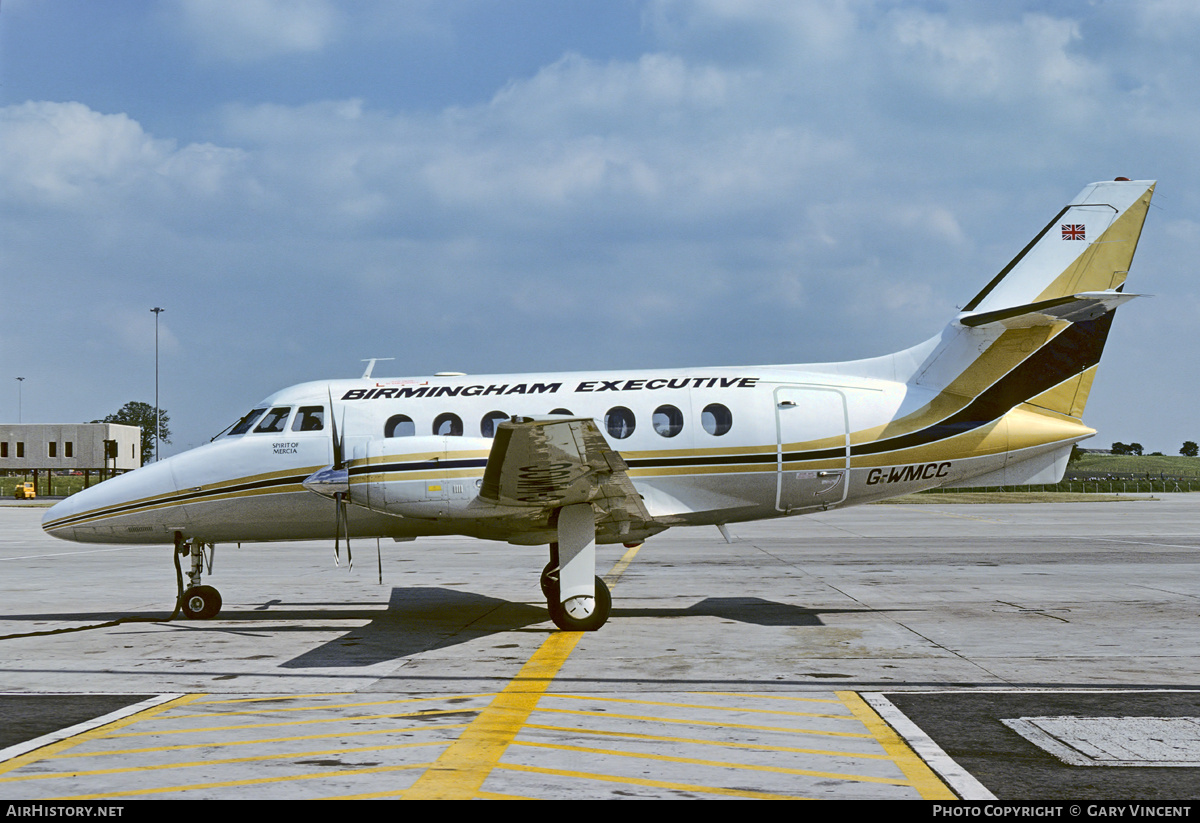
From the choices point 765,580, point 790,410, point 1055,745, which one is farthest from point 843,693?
point 765,580

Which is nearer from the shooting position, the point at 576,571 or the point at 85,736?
the point at 85,736

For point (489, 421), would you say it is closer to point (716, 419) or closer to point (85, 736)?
point (716, 419)

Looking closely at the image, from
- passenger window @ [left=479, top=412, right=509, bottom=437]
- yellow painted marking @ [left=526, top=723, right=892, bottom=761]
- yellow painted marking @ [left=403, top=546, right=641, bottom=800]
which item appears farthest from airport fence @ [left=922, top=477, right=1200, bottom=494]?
yellow painted marking @ [left=526, top=723, right=892, bottom=761]

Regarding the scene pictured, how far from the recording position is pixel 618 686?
921cm

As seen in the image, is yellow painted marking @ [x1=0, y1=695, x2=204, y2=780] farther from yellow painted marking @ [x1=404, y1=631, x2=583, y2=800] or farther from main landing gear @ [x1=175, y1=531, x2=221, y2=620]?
main landing gear @ [x1=175, y1=531, x2=221, y2=620]

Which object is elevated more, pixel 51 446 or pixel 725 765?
pixel 51 446

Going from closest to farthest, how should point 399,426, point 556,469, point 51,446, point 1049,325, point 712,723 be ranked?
point 712,723
point 556,469
point 399,426
point 1049,325
point 51,446

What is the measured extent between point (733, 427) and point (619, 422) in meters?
1.61

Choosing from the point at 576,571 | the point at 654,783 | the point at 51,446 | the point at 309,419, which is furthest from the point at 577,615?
the point at 51,446

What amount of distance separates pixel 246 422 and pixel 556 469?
5.63m

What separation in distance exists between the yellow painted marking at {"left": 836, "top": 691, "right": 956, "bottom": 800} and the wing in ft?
12.8

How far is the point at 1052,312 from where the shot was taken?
13.7 meters

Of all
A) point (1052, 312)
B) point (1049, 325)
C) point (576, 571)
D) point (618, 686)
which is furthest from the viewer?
point (1049, 325)

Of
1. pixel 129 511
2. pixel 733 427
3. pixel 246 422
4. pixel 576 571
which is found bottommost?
pixel 576 571
